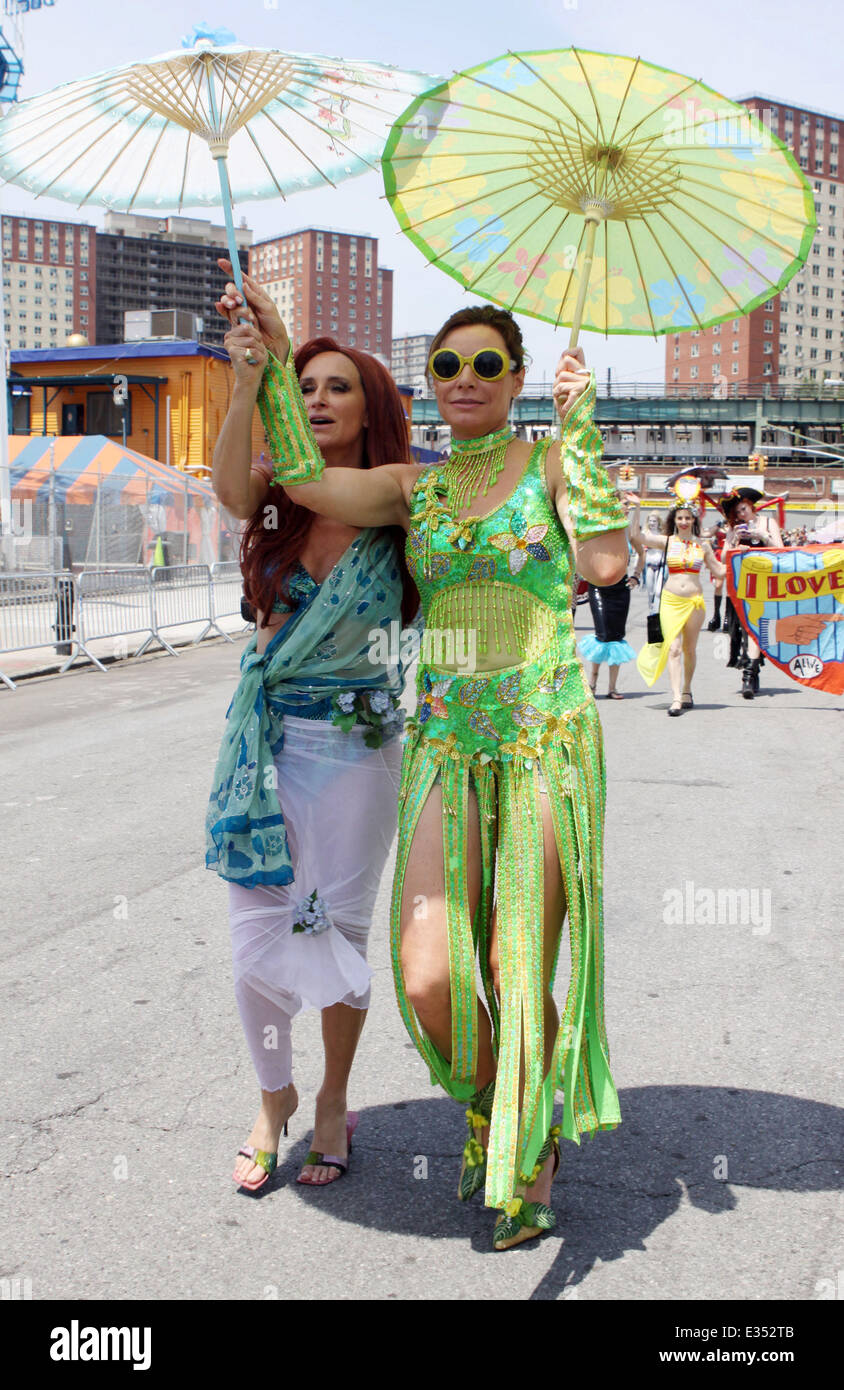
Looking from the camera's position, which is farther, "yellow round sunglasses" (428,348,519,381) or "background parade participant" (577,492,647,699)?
"background parade participant" (577,492,647,699)

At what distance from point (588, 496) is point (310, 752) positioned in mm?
979

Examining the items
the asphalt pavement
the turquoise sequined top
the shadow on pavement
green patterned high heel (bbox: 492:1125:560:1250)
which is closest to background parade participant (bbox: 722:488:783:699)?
the asphalt pavement

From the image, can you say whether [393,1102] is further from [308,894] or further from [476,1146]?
[308,894]

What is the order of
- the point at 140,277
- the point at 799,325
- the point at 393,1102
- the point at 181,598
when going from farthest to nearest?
the point at 140,277
the point at 799,325
the point at 181,598
the point at 393,1102

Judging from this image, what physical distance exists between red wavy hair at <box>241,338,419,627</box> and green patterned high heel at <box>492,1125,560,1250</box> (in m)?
1.49

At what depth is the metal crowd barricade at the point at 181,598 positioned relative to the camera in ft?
56.9

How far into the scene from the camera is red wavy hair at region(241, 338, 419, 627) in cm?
321

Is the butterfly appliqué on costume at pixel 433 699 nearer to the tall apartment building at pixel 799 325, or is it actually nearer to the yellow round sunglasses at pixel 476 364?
the yellow round sunglasses at pixel 476 364

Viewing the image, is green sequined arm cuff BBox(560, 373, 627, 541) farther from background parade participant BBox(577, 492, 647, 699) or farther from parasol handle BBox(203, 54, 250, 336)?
background parade participant BBox(577, 492, 647, 699)

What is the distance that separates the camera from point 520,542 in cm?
291

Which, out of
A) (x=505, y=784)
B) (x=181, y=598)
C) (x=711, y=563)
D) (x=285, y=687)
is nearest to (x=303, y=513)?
(x=285, y=687)

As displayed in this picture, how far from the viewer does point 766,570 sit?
18.7 feet
